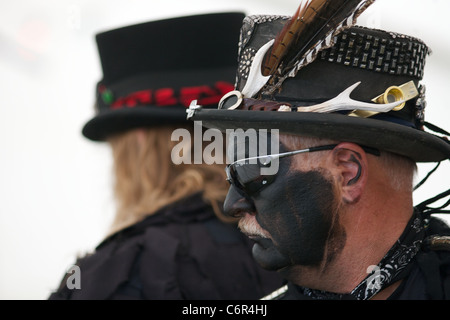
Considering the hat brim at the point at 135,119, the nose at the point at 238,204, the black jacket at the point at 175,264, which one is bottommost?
the black jacket at the point at 175,264

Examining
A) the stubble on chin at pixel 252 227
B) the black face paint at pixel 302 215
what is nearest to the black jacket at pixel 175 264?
the stubble on chin at pixel 252 227

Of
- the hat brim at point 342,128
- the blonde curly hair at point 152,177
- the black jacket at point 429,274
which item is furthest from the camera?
the blonde curly hair at point 152,177

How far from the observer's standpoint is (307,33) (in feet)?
5.88

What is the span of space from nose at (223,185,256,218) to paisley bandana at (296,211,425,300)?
0.35 m

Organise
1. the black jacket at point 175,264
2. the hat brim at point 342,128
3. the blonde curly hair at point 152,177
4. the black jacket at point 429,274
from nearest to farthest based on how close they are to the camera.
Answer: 1. the hat brim at point 342,128
2. the black jacket at point 429,274
3. the black jacket at point 175,264
4. the blonde curly hair at point 152,177

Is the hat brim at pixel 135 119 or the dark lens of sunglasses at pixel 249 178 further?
the hat brim at pixel 135 119

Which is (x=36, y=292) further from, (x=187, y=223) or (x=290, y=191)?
(x=290, y=191)

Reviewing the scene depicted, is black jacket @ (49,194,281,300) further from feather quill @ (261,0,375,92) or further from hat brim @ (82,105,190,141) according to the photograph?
feather quill @ (261,0,375,92)

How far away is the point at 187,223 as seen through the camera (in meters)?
2.89

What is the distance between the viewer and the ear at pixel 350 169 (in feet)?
5.82

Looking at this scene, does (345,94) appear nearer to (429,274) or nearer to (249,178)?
(249,178)

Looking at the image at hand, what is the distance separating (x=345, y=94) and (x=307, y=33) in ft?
0.62

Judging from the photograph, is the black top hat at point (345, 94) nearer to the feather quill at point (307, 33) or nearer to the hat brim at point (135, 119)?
the feather quill at point (307, 33)

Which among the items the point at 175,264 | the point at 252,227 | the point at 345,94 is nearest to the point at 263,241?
the point at 252,227
